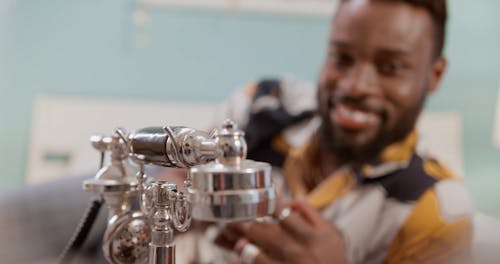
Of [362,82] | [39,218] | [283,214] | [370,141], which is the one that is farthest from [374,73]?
[39,218]

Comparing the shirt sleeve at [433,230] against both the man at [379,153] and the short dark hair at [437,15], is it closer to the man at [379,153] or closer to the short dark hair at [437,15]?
the man at [379,153]

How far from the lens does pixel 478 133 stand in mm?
1613

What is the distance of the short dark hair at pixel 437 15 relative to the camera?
3.31 ft

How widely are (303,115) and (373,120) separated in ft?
0.65

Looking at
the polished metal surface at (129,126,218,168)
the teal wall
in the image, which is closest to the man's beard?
the teal wall

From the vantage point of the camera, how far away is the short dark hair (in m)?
1.01

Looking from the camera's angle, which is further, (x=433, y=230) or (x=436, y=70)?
(x=436, y=70)

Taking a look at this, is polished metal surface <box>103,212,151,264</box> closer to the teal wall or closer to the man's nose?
the man's nose

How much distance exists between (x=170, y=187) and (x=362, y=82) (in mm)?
677

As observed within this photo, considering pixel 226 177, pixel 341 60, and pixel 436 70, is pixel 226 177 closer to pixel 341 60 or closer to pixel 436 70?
pixel 341 60

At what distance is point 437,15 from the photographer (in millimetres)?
1044

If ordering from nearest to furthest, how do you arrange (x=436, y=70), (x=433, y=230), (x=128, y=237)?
(x=128, y=237)
(x=433, y=230)
(x=436, y=70)

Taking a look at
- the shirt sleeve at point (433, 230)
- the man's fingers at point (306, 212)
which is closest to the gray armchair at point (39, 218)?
the man's fingers at point (306, 212)

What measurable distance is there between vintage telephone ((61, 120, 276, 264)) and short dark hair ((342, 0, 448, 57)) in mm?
743
